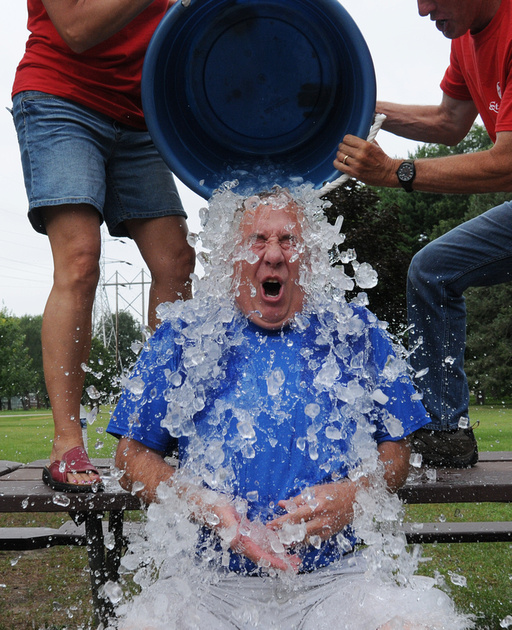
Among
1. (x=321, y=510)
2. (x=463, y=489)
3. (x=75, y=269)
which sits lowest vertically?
(x=463, y=489)

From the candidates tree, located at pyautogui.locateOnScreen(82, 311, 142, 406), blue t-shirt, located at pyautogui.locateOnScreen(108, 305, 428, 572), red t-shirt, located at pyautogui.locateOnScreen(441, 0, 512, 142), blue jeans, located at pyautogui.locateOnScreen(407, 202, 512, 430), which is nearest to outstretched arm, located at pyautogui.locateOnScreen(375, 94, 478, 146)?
red t-shirt, located at pyautogui.locateOnScreen(441, 0, 512, 142)

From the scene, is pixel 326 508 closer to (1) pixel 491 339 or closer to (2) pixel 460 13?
(2) pixel 460 13

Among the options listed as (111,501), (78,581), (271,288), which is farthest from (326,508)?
(78,581)

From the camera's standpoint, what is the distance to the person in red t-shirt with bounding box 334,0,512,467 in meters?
2.77

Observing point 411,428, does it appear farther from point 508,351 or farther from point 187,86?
point 508,351

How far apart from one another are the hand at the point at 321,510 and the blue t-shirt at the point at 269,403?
0.19 ft

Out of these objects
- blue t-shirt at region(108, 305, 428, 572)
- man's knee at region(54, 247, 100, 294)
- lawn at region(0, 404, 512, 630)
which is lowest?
lawn at region(0, 404, 512, 630)

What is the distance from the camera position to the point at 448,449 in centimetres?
279

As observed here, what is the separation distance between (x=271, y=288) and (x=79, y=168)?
956mm

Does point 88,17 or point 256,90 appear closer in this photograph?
point 88,17

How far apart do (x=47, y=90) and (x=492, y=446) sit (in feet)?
27.4

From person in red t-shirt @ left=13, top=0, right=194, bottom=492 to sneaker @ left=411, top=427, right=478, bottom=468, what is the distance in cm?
123

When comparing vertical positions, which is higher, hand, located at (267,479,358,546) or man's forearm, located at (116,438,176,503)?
man's forearm, located at (116,438,176,503)

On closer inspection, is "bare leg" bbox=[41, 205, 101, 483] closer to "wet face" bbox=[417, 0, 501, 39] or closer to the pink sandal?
the pink sandal
